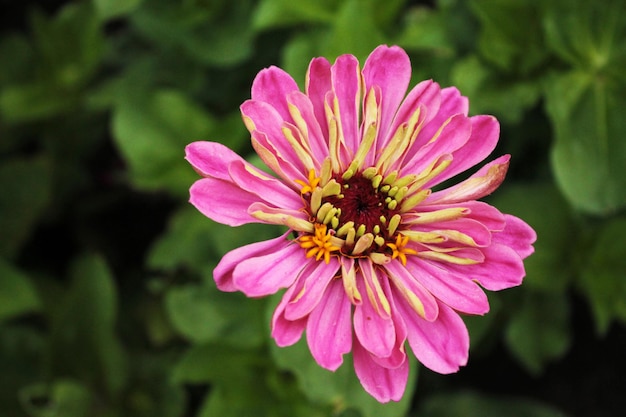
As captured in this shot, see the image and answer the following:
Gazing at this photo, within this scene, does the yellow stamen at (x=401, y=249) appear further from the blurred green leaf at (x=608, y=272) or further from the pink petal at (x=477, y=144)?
the blurred green leaf at (x=608, y=272)

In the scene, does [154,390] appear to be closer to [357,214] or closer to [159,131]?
[159,131]

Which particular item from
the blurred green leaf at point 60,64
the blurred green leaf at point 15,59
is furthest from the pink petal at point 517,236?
the blurred green leaf at point 15,59

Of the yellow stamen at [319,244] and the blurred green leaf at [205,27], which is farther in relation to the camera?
the blurred green leaf at [205,27]

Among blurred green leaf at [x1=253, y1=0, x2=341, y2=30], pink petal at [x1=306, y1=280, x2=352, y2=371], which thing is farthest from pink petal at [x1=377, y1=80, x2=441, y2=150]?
blurred green leaf at [x1=253, y1=0, x2=341, y2=30]

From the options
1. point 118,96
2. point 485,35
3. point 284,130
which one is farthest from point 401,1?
point 284,130

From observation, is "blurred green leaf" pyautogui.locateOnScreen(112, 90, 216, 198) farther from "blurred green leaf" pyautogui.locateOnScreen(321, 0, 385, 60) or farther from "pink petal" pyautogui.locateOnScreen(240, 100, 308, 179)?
"pink petal" pyautogui.locateOnScreen(240, 100, 308, 179)

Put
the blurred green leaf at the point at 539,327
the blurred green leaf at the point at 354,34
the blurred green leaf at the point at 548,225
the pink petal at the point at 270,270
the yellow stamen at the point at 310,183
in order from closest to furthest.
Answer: the pink petal at the point at 270,270
the yellow stamen at the point at 310,183
the blurred green leaf at the point at 354,34
the blurred green leaf at the point at 548,225
the blurred green leaf at the point at 539,327

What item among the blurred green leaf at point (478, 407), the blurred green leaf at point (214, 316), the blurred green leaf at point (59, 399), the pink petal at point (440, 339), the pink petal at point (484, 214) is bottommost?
the blurred green leaf at point (478, 407)

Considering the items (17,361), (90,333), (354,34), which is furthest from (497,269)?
(17,361)

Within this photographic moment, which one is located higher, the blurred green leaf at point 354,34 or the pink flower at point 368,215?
the blurred green leaf at point 354,34
